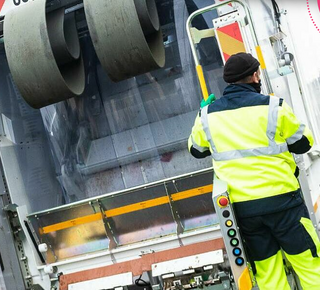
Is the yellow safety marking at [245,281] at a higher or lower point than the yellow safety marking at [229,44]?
lower

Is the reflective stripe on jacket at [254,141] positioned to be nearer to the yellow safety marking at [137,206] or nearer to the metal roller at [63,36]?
the yellow safety marking at [137,206]

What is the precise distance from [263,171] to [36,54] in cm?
168

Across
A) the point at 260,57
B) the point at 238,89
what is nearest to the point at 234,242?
the point at 238,89

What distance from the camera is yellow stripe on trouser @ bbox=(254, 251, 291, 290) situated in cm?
317

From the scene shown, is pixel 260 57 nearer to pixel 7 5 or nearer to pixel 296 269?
pixel 296 269

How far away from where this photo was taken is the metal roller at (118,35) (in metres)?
3.93

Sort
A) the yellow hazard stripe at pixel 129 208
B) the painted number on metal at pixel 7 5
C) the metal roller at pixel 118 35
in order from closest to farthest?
the metal roller at pixel 118 35, the yellow hazard stripe at pixel 129 208, the painted number on metal at pixel 7 5

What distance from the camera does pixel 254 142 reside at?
311 centimetres

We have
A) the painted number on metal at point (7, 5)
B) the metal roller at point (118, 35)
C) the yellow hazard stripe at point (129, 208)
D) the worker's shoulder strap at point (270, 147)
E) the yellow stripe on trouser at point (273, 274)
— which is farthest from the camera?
the painted number on metal at point (7, 5)

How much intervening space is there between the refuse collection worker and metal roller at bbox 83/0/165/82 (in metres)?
0.91

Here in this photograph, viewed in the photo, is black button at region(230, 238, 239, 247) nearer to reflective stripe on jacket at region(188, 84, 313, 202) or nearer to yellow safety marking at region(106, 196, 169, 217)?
reflective stripe on jacket at region(188, 84, 313, 202)

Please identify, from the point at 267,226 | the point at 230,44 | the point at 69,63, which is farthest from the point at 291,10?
the point at 267,226

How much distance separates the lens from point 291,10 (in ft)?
14.6

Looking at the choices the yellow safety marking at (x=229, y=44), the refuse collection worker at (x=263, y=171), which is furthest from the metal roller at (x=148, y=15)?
the refuse collection worker at (x=263, y=171)
